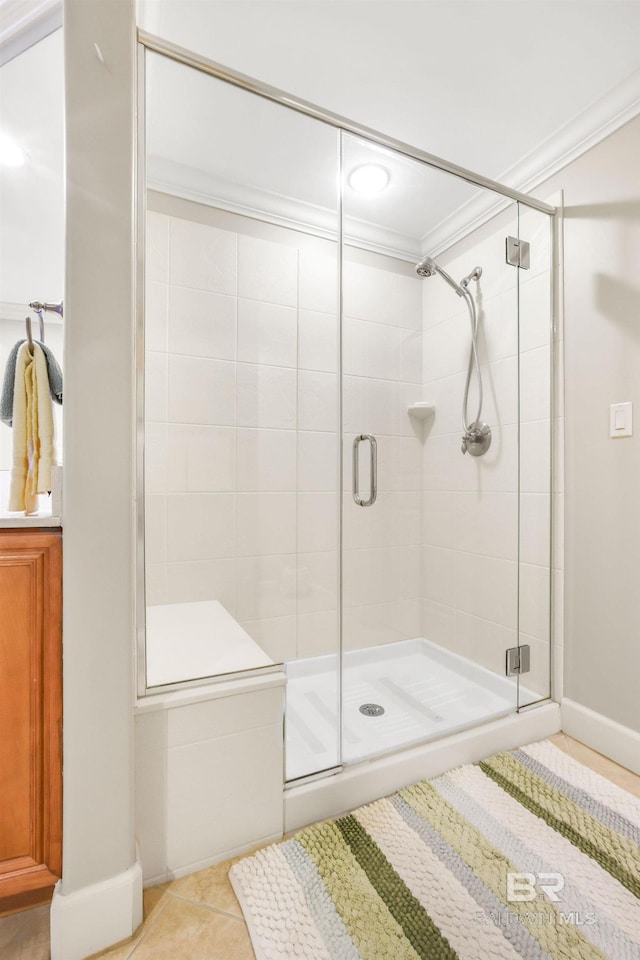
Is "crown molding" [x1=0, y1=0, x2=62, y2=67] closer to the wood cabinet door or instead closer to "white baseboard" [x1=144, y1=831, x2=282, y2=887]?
the wood cabinet door

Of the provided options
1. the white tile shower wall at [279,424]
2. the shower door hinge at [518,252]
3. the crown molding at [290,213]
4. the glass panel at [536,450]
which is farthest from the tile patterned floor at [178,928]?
the shower door hinge at [518,252]

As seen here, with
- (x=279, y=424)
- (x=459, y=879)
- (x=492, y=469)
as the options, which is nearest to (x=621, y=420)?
(x=492, y=469)

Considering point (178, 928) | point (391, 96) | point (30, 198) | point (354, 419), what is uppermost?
point (391, 96)

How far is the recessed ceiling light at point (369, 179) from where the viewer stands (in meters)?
1.64

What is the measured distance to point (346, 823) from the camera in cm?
125

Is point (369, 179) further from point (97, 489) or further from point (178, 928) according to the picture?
point (178, 928)

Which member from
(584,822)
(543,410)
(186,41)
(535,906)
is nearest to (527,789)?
(584,822)

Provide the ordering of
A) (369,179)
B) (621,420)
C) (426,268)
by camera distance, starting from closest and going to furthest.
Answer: (621,420) < (369,179) < (426,268)

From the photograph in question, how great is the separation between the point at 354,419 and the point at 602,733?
4.66 ft

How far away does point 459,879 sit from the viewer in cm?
108

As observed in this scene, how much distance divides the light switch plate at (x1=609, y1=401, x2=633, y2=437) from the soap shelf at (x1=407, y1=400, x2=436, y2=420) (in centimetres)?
65

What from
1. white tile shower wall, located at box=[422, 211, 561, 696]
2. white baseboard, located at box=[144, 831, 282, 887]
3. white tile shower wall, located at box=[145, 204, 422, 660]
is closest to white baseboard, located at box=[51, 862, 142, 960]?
white baseboard, located at box=[144, 831, 282, 887]

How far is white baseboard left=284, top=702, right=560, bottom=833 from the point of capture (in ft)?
4.14

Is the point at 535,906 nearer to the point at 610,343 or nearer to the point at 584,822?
the point at 584,822
